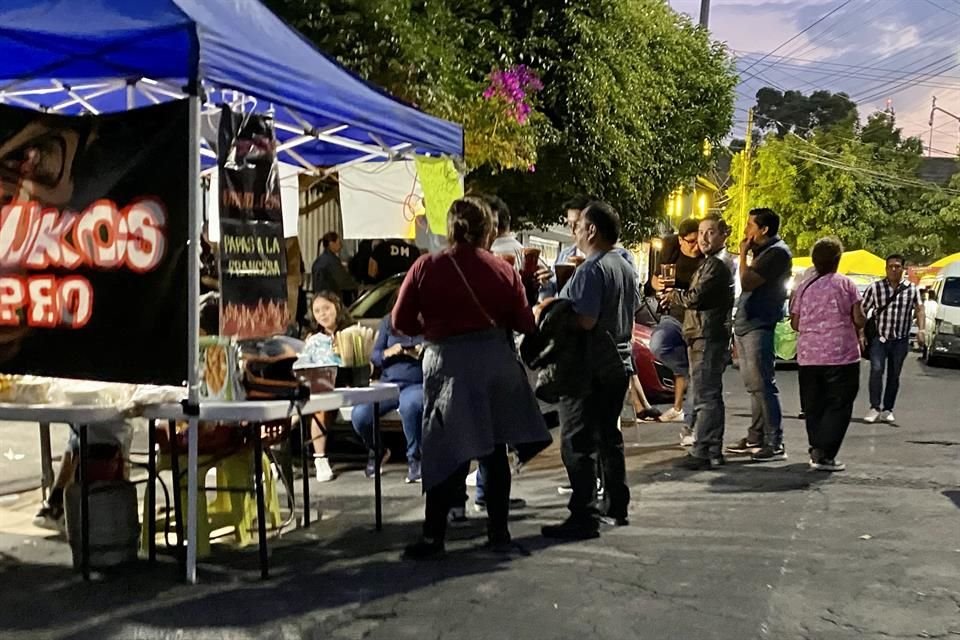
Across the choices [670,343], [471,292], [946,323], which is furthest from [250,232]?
[946,323]

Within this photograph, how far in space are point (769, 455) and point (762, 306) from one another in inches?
48.0

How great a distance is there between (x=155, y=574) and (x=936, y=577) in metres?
3.80

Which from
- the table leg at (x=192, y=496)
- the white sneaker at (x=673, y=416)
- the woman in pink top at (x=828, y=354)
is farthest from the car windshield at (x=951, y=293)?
the table leg at (x=192, y=496)

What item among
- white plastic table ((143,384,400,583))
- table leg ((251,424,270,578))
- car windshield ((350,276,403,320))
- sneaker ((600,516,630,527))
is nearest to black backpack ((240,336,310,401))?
white plastic table ((143,384,400,583))

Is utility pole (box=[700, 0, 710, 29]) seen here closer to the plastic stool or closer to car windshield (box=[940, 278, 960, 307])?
car windshield (box=[940, 278, 960, 307])

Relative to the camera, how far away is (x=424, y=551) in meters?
5.45

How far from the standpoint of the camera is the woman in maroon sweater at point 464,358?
530cm

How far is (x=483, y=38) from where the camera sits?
44.7 ft

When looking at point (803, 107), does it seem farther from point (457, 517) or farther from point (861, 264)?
point (457, 517)

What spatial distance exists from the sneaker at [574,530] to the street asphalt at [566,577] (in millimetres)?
71

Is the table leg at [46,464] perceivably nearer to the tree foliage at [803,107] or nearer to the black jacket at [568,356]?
the black jacket at [568,356]

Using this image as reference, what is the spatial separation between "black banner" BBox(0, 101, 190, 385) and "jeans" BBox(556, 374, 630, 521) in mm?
2125

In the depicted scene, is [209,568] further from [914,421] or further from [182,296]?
[914,421]

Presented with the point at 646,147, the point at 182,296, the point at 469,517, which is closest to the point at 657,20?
the point at 646,147
